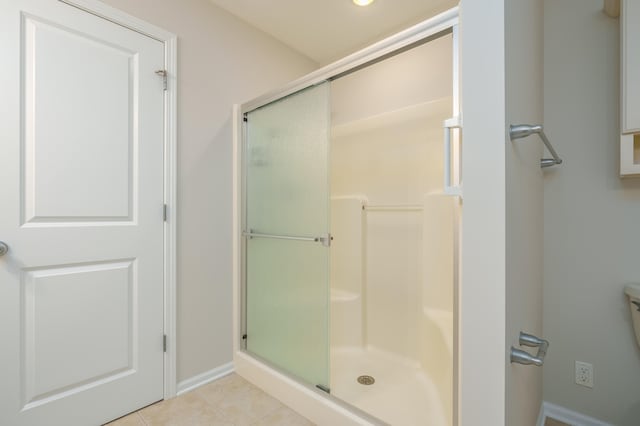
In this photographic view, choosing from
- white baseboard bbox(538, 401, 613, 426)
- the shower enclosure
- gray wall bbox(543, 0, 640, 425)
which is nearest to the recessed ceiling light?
the shower enclosure

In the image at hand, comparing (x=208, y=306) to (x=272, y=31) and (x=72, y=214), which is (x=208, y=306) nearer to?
(x=72, y=214)

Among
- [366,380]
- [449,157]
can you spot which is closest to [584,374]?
[366,380]

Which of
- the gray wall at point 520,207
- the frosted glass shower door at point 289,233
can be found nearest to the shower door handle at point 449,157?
the gray wall at point 520,207

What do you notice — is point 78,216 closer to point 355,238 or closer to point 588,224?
point 355,238

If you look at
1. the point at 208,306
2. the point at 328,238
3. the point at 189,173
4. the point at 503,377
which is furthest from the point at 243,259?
the point at 503,377

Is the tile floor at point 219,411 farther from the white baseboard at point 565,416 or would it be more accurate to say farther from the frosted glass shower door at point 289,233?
the white baseboard at point 565,416

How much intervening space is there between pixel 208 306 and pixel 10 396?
0.92 meters

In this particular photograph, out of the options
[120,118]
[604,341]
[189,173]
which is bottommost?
[604,341]

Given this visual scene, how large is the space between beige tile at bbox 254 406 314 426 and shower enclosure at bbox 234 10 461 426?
0.07 m

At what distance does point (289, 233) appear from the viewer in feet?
5.77

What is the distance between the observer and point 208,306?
1933 mm

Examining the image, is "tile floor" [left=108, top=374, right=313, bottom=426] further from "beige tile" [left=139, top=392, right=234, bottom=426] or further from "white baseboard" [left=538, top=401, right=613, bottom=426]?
"white baseboard" [left=538, top=401, right=613, bottom=426]

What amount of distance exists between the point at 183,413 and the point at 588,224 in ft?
7.75

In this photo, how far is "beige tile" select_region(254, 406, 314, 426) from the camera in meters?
1.52
